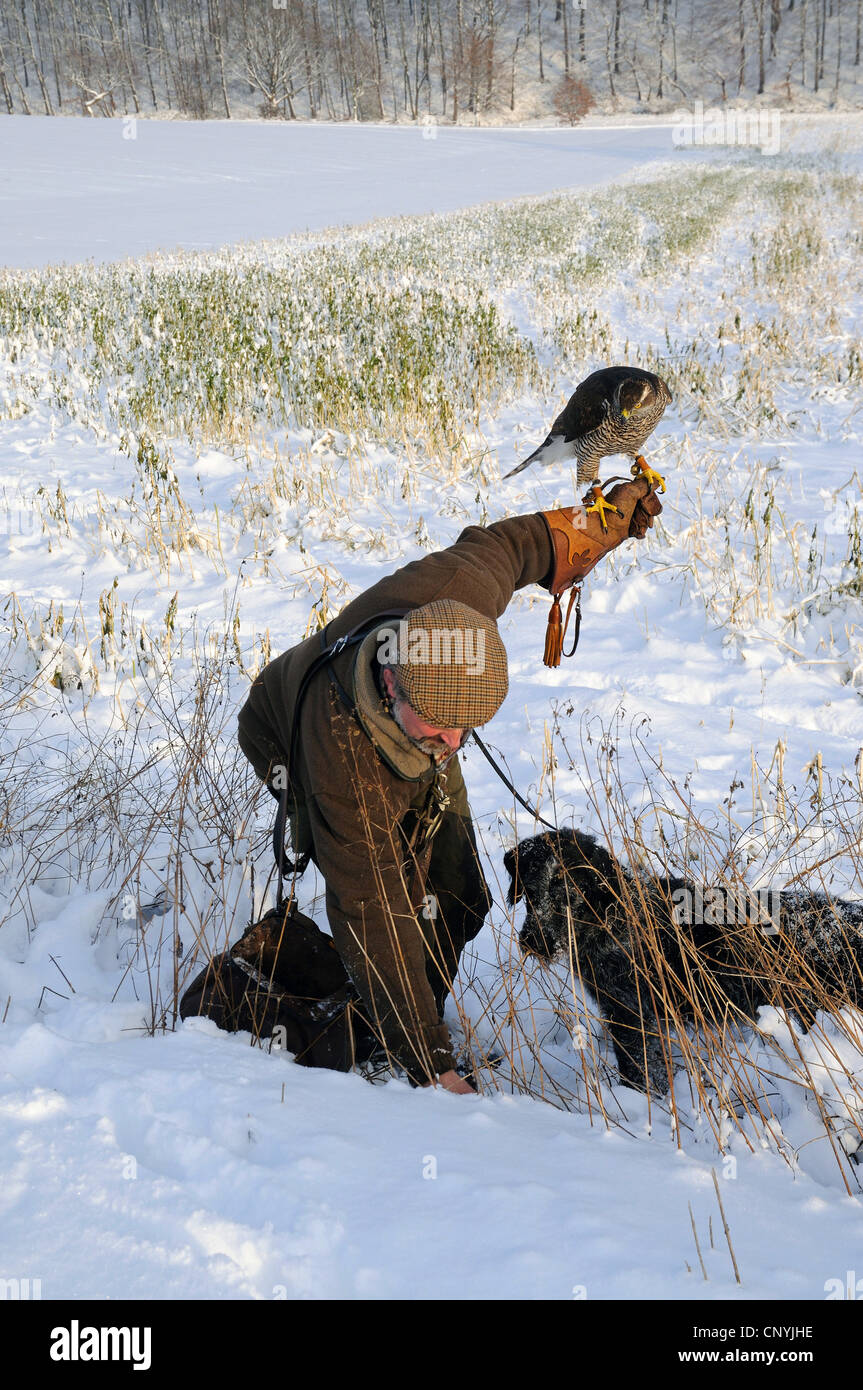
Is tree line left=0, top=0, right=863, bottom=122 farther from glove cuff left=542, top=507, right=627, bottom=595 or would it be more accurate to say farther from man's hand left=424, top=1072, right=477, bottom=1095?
man's hand left=424, top=1072, right=477, bottom=1095

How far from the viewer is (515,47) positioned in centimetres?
6931

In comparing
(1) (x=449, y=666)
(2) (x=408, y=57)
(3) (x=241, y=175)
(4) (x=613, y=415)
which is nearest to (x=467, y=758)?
(4) (x=613, y=415)

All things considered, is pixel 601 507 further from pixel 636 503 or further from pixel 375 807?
pixel 375 807

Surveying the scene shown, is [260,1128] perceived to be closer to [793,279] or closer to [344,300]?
[344,300]

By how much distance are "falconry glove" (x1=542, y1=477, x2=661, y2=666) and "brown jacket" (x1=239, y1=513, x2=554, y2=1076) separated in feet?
0.93

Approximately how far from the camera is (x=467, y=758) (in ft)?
12.7

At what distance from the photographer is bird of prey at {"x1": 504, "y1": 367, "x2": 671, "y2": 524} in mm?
2521

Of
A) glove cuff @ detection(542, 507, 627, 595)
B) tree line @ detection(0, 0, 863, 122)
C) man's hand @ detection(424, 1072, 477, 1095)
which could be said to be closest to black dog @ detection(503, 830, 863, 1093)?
man's hand @ detection(424, 1072, 477, 1095)

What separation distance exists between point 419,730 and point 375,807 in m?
0.23

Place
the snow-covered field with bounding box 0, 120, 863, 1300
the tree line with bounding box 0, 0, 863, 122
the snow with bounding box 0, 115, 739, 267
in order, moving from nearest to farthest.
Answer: the snow-covered field with bounding box 0, 120, 863, 1300 → the snow with bounding box 0, 115, 739, 267 → the tree line with bounding box 0, 0, 863, 122

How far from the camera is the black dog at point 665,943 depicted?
221cm

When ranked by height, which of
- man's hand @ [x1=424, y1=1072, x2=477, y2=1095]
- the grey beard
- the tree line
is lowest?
man's hand @ [x1=424, y1=1072, x2=477, y2=1095]

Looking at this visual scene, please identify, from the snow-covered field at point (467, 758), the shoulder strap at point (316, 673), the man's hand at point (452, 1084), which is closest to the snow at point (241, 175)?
the snow-covered field at point (467, 758)
